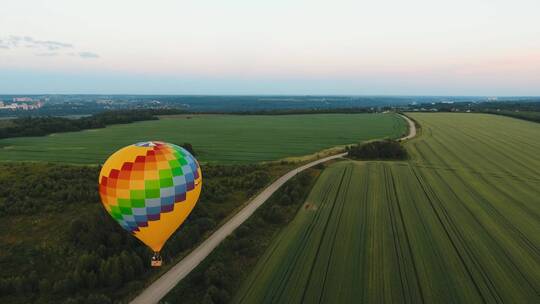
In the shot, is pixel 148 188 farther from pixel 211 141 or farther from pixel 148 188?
pixel 211 141

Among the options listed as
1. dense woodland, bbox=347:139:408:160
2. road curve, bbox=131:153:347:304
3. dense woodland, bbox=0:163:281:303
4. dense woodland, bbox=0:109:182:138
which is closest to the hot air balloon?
road curve, bbox=131:153:347:304

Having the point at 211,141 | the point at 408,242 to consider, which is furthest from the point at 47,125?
the point at 408,242

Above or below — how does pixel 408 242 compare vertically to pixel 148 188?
below

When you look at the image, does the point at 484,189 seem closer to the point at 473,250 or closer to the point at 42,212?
the point at 473,250

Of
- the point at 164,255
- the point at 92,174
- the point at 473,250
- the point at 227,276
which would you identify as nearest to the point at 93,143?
the point at 92,174

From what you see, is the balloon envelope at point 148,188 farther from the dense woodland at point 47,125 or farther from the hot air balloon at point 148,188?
the dense woodland at point 47,125

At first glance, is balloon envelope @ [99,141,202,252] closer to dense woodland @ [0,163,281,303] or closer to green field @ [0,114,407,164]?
dense woodland @ [0,163,281,303]

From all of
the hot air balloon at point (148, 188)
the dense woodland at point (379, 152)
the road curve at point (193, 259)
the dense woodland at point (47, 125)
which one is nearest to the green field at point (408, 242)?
the road curve at point (193, 259)
